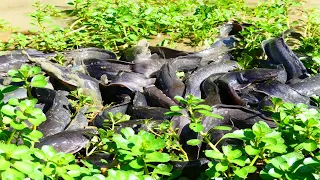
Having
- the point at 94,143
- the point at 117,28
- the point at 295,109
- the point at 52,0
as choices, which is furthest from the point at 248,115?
the point at 52,0

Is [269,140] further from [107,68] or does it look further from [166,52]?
[166,52]

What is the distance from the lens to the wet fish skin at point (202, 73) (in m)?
3.84

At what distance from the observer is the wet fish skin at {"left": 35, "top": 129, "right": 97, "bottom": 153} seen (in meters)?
2.99

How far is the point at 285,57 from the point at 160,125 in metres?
1.69

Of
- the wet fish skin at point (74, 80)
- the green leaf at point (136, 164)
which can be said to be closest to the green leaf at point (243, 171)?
the green leaf at point (136, 164)

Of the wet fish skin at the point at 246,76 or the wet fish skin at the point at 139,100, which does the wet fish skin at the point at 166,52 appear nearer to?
the wet fish skin at the point at 246,76

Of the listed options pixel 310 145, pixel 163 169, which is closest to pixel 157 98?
pixel 163 169

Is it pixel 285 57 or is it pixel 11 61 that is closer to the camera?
pixel 285 57

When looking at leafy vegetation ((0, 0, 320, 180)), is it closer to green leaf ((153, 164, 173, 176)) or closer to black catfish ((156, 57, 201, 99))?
green leaf ((153, 164, 173, 176))

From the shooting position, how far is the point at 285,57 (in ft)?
13.7

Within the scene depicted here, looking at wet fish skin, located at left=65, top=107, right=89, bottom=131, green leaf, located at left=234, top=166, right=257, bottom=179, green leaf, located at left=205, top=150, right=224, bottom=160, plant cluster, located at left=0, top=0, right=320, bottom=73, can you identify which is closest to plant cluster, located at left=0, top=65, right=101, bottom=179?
green leaf, located at left=205, top=150, right=224, bottom=160

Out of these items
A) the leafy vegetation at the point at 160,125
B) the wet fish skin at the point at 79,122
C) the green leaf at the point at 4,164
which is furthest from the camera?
the wet fish skin at the point at 79,122

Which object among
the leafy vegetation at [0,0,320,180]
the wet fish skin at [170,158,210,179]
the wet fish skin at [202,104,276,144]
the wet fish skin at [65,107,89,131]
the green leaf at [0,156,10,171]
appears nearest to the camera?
the green leaf at [0,156,10,171]

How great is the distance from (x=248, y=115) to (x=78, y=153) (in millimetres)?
1162
